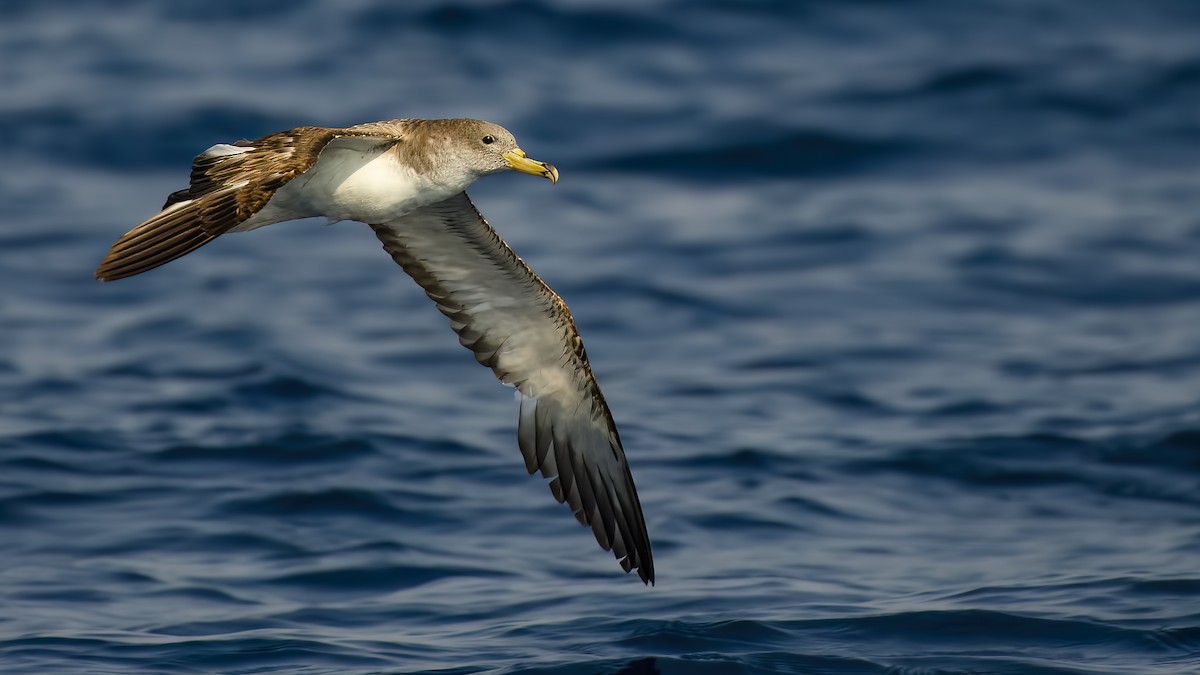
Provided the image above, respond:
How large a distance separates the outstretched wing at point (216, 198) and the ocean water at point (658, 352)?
307 centimetres

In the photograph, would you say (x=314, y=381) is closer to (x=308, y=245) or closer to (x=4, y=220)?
(x=308, y=245)

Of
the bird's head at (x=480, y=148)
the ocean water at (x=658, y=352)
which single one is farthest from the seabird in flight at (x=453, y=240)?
the ocean water at (x=658, y=352)

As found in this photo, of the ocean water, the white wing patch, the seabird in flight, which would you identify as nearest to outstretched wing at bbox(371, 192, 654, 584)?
the seabird in flight

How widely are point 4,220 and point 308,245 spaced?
10.3ft

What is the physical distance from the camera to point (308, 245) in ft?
58.4

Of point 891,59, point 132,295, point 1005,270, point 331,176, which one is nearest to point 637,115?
point 891,59

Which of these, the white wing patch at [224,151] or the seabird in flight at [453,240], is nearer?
the seabird in flight at [453,240]

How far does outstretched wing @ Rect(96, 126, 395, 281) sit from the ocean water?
3073mm

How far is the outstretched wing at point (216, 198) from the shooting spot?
7.51 m

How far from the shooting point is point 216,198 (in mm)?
7812

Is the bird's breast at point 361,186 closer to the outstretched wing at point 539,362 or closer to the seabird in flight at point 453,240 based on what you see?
the seabird in flight at point 453,240

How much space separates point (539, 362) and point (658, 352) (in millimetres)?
4940

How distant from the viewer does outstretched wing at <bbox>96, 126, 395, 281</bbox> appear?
7.51 metres

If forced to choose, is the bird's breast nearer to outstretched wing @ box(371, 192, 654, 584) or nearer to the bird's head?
the bird's head
